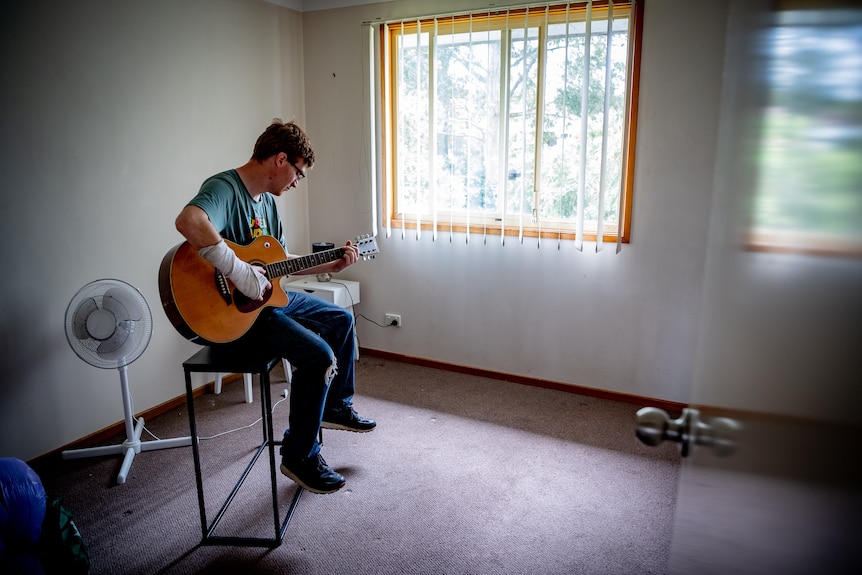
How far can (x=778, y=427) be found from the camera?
35 cm

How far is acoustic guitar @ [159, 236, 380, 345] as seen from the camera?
1.78 metres

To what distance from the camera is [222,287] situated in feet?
6.14

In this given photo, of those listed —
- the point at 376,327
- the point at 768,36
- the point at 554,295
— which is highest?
the point at 768,36

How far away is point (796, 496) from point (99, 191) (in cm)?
279

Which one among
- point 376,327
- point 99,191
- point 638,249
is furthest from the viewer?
point 376,327

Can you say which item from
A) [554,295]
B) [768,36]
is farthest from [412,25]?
[768,36]

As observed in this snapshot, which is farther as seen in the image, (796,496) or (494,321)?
(494,321)

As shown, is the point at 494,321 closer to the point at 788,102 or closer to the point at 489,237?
the point at 489,237

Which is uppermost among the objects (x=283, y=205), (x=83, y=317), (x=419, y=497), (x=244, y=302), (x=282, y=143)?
(x=282, y=143)

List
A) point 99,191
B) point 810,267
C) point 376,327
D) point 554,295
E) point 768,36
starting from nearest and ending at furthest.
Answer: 1. point 810,267
2. point 768,36
3. point 99,191
4. point 554,295
5. point 376,327

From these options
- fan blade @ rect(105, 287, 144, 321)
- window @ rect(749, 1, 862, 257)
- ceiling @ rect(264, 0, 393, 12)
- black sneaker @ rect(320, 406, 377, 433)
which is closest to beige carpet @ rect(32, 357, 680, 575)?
black sneaker @ rect(320, 406, 377, 433)

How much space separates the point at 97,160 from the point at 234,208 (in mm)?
939

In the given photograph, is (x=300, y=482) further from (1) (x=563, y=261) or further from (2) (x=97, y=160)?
(1) (x=563, y=261)

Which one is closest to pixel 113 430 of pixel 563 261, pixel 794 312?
pixel 563 261
